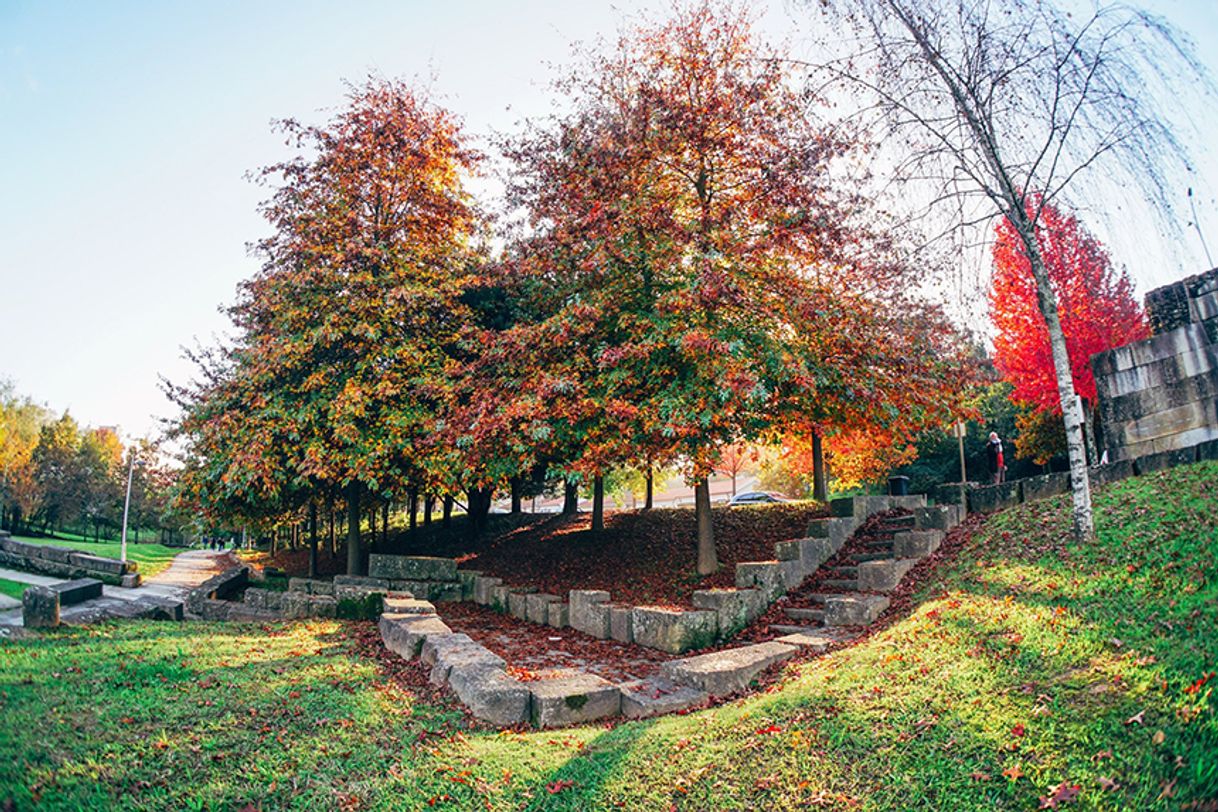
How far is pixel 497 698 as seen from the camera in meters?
5.59

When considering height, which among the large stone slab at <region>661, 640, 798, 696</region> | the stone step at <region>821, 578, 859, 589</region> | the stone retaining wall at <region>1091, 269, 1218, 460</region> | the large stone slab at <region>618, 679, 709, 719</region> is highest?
the stone retaining wall at <region>1091, 269, 1218, 460</region>

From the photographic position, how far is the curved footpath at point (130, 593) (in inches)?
456

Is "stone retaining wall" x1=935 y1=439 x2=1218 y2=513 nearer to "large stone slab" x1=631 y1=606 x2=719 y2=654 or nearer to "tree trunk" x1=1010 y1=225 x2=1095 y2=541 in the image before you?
"tree trunk" x1=1010 y1=225 x2=1095 y2=541

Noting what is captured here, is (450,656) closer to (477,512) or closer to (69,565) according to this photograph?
(477,512)

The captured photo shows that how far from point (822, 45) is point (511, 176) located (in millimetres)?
6944

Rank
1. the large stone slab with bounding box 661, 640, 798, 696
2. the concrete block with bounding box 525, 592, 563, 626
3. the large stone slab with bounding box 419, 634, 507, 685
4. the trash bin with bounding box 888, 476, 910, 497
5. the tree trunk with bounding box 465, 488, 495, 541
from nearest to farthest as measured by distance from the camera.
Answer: the large stone slab with bounding box 661, 640, 798, 696 → the large stone slab with bounding box 419, 634, 507, 685 → the concrete block with bounding box 525, 592, 563, 626 → the trash bin with bounding box 888, 476, 910, 497 → the tree trunk with bounding box 465, 488, 495, 541

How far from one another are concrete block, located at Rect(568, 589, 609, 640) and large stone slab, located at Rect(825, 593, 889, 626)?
312 cm

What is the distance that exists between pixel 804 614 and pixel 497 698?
5.08 meters

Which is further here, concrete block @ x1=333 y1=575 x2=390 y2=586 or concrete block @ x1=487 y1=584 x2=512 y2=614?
concrete block @ x1=333 y1=575 x2=390 y2=586

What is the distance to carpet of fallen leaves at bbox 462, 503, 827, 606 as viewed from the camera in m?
11.4

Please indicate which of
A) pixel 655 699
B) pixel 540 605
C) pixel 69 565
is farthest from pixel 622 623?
pixel 69 565

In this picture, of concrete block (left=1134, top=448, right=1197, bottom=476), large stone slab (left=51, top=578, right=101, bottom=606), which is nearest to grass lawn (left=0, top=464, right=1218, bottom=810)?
concrete block (left=1134, top=448, right=1197, bottom=476)

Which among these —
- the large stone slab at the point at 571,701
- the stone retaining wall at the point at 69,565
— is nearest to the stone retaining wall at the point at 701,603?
the large stone slab at the point at 571,701

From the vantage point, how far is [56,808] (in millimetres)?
3225
